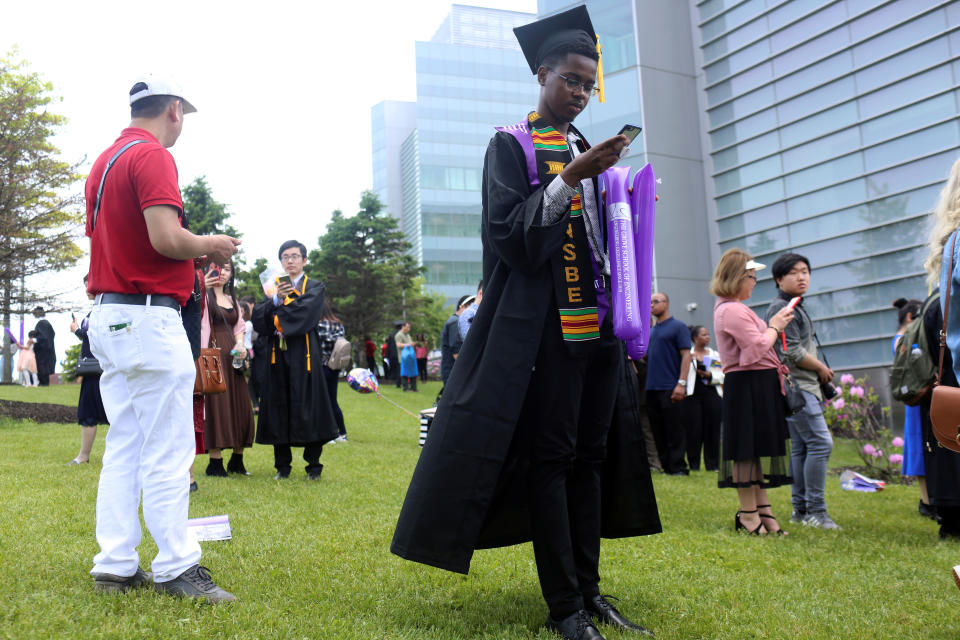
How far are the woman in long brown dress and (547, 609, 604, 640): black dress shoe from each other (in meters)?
5.68

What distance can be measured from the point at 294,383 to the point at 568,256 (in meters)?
5.48

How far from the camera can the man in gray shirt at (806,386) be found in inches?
269

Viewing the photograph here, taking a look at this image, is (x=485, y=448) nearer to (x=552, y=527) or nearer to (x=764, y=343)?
(x=552, y=527)

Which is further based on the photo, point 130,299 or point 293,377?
point 293,377

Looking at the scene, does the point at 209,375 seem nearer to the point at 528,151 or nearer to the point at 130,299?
the point at 130,299

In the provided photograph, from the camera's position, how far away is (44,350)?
25.4m

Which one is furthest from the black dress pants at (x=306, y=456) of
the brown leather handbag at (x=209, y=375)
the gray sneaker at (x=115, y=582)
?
the gray sneaker at (x=115, y=582)

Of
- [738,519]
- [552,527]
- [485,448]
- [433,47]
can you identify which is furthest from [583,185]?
[433,47]

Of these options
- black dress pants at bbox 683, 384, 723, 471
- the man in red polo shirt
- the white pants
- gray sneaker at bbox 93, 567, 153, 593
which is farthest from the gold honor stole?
black dress pants at bbox 683, 384, 723, 471

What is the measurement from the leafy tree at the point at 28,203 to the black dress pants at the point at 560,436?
14.9 meters

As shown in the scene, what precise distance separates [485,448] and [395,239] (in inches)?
1593

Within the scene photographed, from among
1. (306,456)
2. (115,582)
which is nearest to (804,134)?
(306,456)

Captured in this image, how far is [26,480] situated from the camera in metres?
7.34

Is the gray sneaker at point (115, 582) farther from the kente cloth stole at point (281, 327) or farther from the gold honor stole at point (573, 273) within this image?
the kente cloth stole at point (281, 327)
